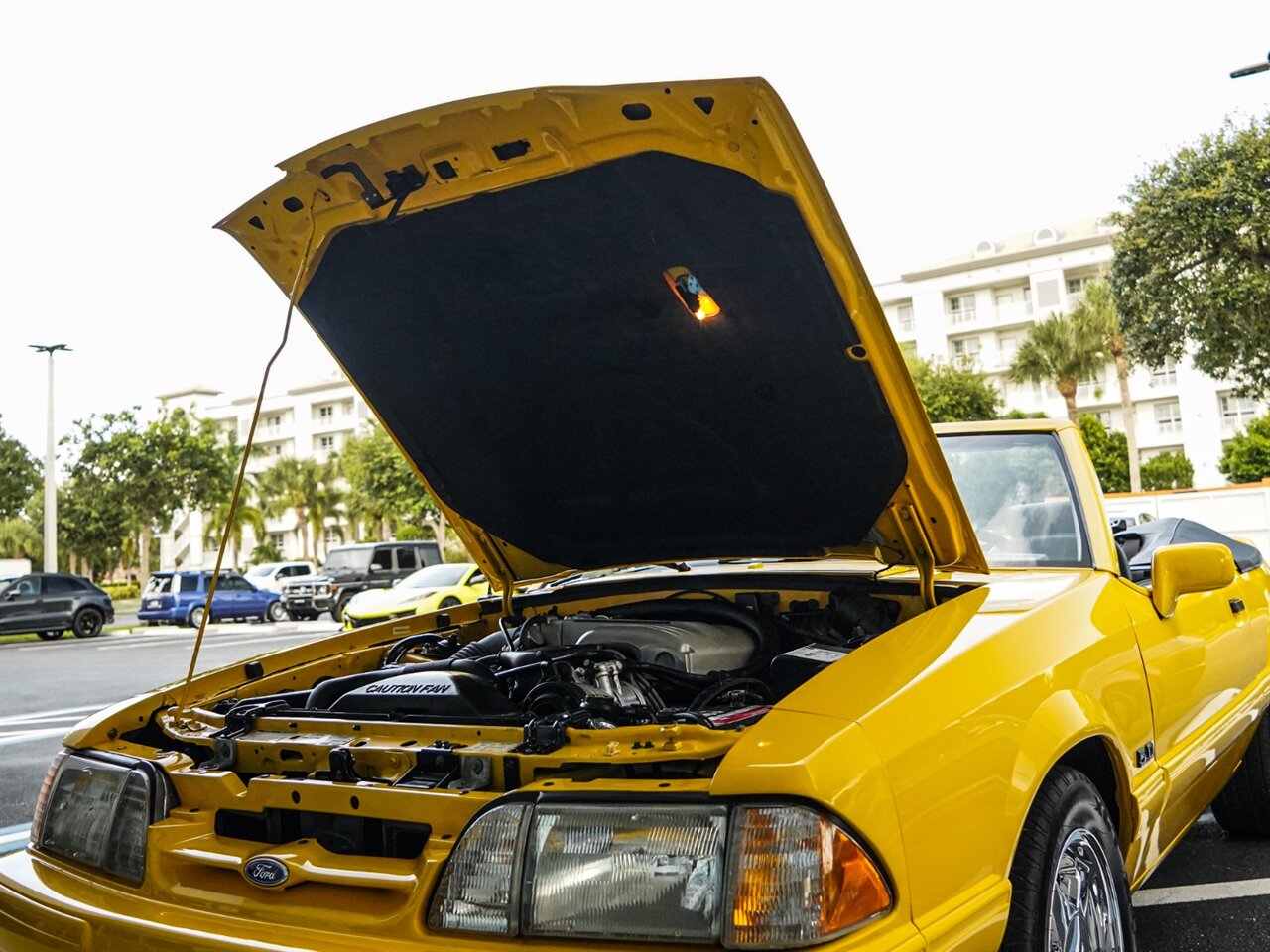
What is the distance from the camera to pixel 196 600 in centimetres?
2625

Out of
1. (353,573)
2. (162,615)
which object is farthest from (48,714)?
(162,615)

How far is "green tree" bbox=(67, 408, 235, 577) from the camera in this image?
1371 inches

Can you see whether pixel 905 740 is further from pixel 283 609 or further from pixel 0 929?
pixel 283 609

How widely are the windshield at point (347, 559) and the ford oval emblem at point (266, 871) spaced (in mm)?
25083

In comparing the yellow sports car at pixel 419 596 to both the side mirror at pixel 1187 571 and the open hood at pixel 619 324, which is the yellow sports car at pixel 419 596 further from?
the side mirror at pixel 1187 571

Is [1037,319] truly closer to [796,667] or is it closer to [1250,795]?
[1250,795]

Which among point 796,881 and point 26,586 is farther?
point 26,586

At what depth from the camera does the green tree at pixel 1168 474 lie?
140 feet

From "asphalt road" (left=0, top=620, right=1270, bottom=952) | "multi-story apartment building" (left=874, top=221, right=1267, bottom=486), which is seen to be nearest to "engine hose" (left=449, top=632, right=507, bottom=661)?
"asphalt road" (left=0, top=620, right=1270, bottom=952)

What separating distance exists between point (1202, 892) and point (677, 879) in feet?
8.72

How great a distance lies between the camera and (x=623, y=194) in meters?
2.44

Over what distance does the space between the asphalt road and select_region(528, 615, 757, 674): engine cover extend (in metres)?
1.42

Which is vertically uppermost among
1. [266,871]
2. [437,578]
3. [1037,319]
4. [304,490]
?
[1037,319]

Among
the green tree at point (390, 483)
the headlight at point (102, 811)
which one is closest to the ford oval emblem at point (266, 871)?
the headlight at point (102, 811)
